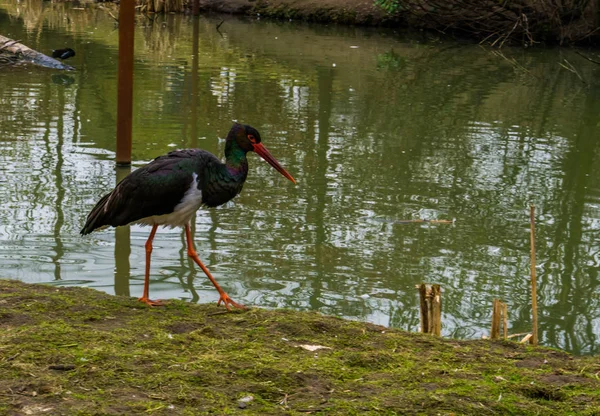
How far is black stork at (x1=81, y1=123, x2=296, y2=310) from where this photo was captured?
5397 millimetres

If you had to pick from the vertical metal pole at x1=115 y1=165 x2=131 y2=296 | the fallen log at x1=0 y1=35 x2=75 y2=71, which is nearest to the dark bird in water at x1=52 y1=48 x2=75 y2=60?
the fallen log at x1=0 y1=35 x2=75 y2=71

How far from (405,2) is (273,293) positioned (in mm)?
21866

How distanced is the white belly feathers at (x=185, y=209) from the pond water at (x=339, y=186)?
0.88 m

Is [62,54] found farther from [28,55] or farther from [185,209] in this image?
[185,209]

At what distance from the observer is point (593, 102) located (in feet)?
52.4

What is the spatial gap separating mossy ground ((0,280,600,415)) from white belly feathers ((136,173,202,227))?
0.57 meters

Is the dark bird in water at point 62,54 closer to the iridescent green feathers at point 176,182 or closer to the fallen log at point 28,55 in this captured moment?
the fallen log at point 28,55

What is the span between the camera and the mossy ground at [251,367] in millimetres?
3799

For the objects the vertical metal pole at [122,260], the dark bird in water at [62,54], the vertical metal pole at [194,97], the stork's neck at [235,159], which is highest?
the stork's neck at [235,159]

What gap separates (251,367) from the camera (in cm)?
424

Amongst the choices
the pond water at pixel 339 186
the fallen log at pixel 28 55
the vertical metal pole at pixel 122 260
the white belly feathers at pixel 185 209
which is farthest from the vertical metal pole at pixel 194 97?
the white belly feathers at pixel 185 209

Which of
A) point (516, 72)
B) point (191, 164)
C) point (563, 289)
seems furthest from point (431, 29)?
point (191, 164)

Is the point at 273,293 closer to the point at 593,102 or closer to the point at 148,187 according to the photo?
the point at 148,187

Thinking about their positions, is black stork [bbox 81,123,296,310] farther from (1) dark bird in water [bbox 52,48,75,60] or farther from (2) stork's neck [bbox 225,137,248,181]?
(1) dark bird in water [bbox 52,48,75,60]
